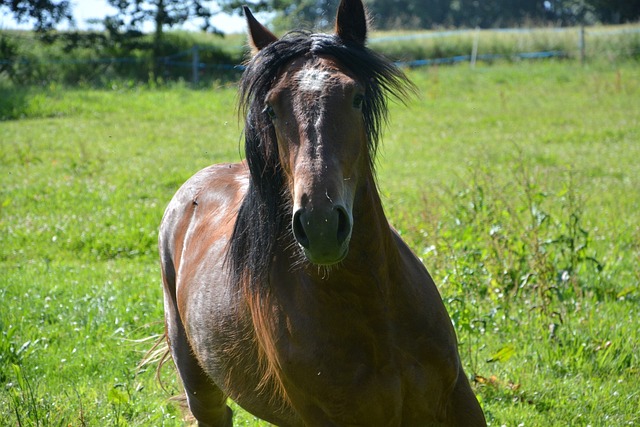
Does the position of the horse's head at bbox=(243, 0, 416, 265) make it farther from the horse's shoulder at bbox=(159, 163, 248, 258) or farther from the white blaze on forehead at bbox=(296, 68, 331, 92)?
the horse's shoulder at bbox=(159, 163, 248, 258)

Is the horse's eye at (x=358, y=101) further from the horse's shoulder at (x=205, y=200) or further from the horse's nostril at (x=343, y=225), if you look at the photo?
the horse's shoulder at (x=205, y=200)

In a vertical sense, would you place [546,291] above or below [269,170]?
below

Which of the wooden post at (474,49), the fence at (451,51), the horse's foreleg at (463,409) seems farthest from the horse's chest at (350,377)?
the wooden post at (474,49)

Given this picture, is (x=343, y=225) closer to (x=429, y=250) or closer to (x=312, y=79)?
(x=312, y=79)

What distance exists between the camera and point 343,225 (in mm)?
2438

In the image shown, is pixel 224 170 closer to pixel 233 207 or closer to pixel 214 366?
pixel 233 207

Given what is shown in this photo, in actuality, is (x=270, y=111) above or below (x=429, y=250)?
above

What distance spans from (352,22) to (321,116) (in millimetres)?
685

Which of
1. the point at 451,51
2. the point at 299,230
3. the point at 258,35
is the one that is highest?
the point at 451,51

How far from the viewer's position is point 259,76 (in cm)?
295

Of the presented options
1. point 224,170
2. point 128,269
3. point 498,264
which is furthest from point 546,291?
point 128,269

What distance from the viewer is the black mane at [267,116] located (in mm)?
2953

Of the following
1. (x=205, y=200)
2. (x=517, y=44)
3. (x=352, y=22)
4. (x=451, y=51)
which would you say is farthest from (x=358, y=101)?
(x=451, y=51)

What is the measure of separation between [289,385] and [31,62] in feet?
71.3
